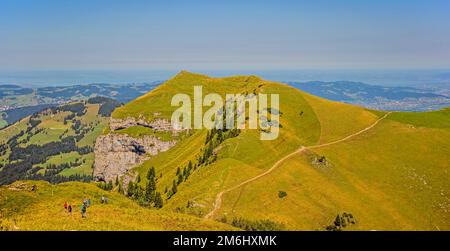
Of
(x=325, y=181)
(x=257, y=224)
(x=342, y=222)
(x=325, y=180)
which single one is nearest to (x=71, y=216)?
(x=257, y=224)

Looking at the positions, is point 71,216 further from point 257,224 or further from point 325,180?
point 325,180

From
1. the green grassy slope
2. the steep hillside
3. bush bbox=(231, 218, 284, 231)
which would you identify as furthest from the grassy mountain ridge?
the green grassy slope

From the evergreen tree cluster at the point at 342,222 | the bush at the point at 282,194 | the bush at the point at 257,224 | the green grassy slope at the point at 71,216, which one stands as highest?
the green grassy slope at the point at 71,216

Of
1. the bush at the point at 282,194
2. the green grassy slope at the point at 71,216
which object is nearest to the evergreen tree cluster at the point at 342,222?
the bush at the point at 282,194

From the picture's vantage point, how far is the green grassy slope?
5809 centimetres

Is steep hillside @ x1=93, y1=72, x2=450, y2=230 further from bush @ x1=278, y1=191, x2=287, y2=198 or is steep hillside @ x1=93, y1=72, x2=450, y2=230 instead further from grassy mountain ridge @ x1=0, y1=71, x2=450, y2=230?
Result: grassy mountain ridge @ x1=0, y1=71, x2=450, y2=230

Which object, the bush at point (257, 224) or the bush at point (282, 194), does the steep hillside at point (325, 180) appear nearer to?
the bush at point (282, 194)

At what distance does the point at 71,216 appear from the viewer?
63438mm

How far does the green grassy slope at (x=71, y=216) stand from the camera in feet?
191
